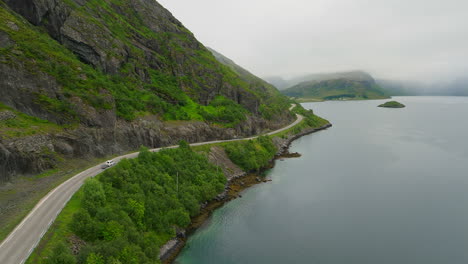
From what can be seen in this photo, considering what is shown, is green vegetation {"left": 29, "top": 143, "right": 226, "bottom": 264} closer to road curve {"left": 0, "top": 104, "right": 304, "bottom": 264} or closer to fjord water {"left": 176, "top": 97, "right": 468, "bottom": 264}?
road curve {"left": 0, "top": 104, "right": 304, "bottom": 264}

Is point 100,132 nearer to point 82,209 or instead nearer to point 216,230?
point 82,209

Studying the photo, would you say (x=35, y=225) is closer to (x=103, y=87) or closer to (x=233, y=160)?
(x=103, y=87)

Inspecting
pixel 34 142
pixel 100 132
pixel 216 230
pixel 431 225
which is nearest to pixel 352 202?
pixel 431 225

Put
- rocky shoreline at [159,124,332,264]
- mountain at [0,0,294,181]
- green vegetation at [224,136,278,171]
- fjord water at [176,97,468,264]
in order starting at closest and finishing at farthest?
rocky shoreline at [159,124,332,264] → fjord water at [176,97,468,264] → mountain at [0,0,294,181] → green vegetation at [224,136,278,171]

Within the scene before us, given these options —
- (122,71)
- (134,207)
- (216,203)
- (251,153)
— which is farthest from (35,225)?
(122,71)

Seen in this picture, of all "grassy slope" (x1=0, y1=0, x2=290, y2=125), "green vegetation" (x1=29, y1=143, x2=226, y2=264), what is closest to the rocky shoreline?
"green vegetation" (x1=29, y1=143, x2=226, y2=264)

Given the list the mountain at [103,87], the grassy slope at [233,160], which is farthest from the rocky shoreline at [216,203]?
the mountain at [103,87]
